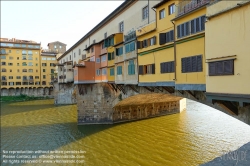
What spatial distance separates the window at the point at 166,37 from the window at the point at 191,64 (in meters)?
1.89

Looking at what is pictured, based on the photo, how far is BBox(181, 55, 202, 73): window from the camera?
9.96 meters

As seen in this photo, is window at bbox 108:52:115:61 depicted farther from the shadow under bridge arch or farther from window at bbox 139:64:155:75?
window at bbox 139:64:155:75

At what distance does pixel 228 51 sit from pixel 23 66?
64.9 metres

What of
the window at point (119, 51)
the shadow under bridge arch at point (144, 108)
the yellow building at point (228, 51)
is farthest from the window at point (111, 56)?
the yellow building at point (228, 51)

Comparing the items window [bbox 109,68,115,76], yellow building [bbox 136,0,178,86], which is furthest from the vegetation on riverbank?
yellow building [bbox 136,0,178,86]

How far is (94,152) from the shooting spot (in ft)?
51.0

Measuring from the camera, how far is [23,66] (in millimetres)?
61188

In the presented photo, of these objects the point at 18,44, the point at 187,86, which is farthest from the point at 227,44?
the point at 18,44

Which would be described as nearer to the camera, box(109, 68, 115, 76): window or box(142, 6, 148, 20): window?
box(142, 6, 148, 20): window

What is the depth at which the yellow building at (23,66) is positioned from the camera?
5938 cm

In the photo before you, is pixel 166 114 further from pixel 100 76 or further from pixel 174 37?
pixel 174 37

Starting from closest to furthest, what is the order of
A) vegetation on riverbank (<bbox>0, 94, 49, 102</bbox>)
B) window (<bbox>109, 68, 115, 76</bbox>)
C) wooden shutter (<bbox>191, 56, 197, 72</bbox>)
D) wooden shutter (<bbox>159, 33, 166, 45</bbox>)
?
1. wooden shutter (<bbox>191, 56, 197, 72</bbox>)
2. wooden shutter (<bbox>159, 33, 166, 45</bbox>)
3. window (<bbox>109, 68, 115, 76</bbox>)
4. vegetation on riverbank (<bbox>0, 94, 49, 102</bbox>)

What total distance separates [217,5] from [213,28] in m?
0.94

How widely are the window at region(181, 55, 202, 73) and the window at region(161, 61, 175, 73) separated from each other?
108 centimetres
